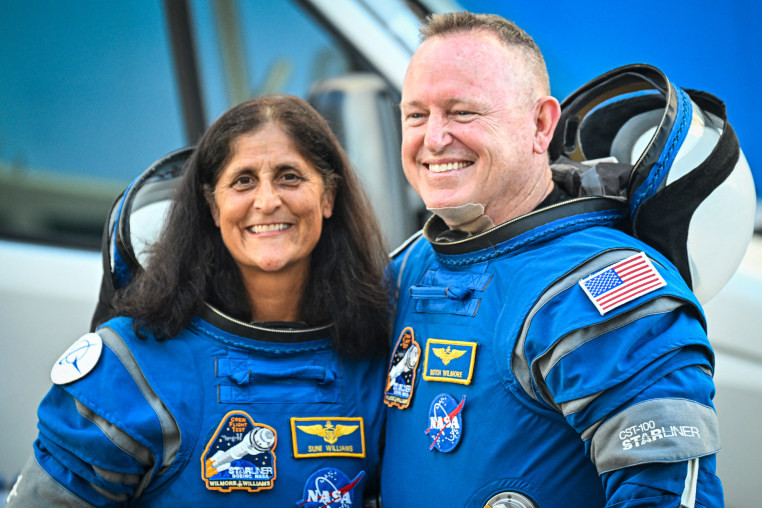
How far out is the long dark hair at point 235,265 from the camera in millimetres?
2256

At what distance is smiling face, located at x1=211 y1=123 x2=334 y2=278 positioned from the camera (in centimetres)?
226

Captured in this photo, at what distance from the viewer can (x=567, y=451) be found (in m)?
1.85

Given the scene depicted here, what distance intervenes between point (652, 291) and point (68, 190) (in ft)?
9.10

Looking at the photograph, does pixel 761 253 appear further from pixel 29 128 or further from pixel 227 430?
pixel 29 128

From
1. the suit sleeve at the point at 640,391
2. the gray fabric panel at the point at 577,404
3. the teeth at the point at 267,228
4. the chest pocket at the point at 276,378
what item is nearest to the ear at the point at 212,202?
the teeth at the point at 267,228

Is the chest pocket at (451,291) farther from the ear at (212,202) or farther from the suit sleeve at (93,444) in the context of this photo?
the suit sleeve at (93,444)

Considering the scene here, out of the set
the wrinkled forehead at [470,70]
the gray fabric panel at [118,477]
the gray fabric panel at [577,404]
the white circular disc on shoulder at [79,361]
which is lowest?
the gray fabric panel at [118,477]

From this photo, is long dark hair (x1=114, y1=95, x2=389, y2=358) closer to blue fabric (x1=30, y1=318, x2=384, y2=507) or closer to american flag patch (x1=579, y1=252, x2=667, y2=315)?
blue fabric (x1=30, y1=318, x2=384, y2=507)

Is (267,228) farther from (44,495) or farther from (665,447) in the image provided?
(665,447)

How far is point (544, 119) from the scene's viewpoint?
2.19 meters

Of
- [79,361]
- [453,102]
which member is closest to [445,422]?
[453,102]

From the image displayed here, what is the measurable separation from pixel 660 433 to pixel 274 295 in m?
1.12

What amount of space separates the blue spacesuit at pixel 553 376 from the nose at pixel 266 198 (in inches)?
16.8

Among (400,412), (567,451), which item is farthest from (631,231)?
(400,412)
